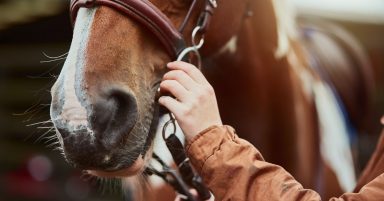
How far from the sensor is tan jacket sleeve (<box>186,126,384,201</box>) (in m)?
1.19

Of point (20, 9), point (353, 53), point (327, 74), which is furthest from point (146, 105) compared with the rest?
point (20, 9)

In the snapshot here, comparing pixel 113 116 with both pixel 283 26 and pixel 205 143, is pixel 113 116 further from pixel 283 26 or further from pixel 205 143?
pixel 283 26

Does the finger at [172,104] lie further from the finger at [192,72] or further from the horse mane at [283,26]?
the horse mane at [283,26]

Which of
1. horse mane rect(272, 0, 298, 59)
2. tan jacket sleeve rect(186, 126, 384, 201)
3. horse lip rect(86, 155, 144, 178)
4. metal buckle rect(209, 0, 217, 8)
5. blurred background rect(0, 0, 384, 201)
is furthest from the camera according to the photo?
blurred background rect(0, 0, 384, 201)

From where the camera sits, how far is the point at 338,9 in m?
6.90

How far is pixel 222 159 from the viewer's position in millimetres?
1199

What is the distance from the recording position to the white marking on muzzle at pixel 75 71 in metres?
1.26

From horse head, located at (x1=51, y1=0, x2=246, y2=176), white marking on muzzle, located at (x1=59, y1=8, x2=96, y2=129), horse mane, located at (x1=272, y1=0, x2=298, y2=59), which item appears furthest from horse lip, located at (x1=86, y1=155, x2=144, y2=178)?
horse mane, located at (x1=272, y1=0, x2=298, y2=59)

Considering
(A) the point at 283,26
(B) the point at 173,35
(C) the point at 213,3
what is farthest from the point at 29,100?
(B) the point at 173,35

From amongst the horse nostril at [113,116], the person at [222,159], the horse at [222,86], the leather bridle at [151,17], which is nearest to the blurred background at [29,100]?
the horse at [222,86]

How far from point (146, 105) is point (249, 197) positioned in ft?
1.04

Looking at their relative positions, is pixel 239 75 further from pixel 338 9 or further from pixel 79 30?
pixel 338 9

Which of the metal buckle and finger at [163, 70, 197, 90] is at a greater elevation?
finger at [163, 70, 197, 90]

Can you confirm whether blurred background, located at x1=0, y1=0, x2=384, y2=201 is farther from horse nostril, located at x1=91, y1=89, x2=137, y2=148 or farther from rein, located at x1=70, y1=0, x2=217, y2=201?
horse nostril, located at x1=91, y1=89, x2=137, y2=148
